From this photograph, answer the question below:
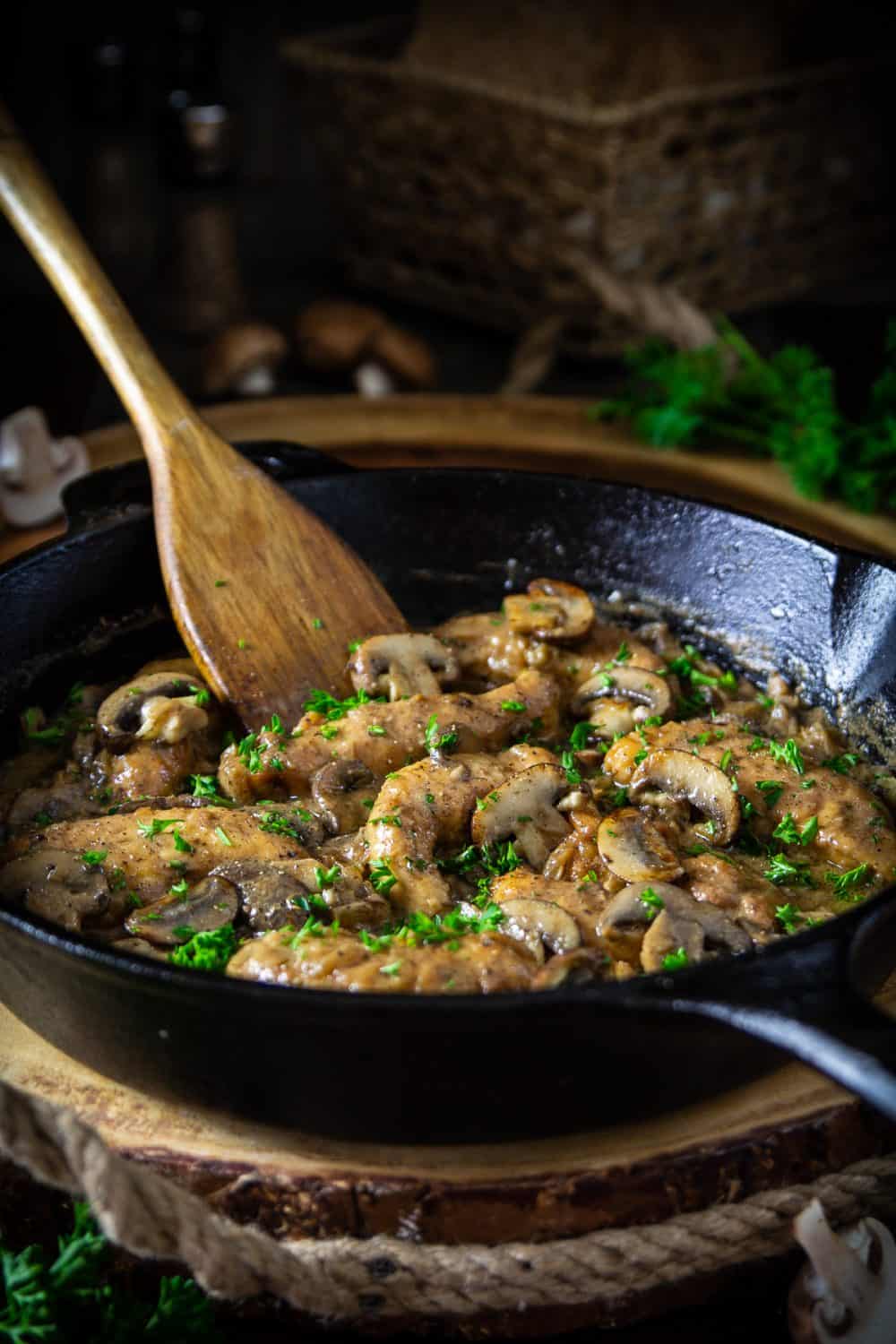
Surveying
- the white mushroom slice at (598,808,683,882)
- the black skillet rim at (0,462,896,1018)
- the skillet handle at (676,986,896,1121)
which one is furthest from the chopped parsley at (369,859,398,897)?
the skillet handle at (676,986,896,1121)

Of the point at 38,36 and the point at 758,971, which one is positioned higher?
the point at 38,36

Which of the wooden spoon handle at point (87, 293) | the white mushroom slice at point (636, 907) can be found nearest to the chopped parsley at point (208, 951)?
the white mushroom slice at point (636, 907)

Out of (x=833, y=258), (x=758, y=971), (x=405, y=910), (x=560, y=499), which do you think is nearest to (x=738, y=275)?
(x=833, y=258)

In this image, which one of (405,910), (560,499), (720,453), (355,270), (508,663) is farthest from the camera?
(355,270)

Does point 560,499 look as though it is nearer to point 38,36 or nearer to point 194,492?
point 194,492

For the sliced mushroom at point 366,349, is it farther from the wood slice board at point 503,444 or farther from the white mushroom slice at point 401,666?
the white mushroom slice at point 401,666

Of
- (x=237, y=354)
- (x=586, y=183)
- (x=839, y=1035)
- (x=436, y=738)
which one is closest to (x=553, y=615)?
(x=436, y=738)
